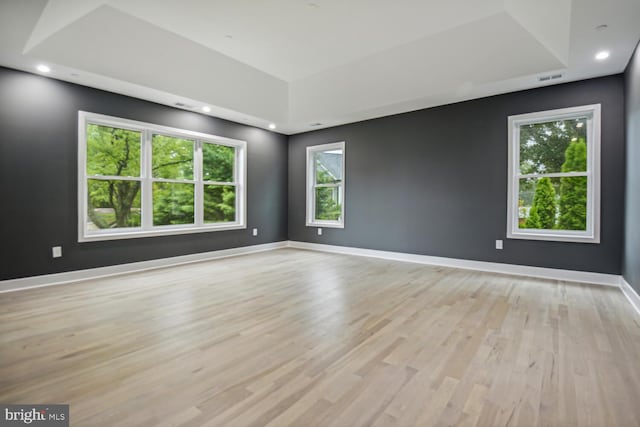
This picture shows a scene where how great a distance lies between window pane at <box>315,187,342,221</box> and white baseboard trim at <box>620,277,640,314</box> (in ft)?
14.1

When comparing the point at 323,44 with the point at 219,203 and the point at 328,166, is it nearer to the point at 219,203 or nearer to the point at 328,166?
the point at 328,166

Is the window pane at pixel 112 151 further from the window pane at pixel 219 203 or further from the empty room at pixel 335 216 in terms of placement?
the window pane at pixel 219 203

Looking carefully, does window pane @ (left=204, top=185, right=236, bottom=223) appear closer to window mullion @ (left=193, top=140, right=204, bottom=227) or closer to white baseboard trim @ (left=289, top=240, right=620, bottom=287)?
window mullion @ (left=193, top=140, right=204, bottom=227)

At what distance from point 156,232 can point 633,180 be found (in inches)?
241

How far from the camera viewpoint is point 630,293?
10.8ft

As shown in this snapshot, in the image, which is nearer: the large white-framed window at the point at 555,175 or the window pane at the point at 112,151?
the large white-framed window at the point at 555,175

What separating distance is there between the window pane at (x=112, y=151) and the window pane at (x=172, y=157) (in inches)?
10.8

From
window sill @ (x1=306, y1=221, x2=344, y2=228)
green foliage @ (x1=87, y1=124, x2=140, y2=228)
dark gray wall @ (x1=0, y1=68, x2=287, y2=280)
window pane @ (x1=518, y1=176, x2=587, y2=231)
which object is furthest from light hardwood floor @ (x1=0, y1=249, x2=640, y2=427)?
window sill @ (x1=306, y1=221, x2=344, y2=228)

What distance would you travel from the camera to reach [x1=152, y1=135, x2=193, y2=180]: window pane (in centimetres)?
493

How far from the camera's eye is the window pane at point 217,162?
5.64 m

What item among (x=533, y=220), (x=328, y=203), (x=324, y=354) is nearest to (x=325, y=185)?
(x=328, y=203)

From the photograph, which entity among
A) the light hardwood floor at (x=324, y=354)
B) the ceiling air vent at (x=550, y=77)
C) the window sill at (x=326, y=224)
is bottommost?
the light hardwood floor at (x=324, y=354)

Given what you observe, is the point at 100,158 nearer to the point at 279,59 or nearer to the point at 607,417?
the point at 279,59

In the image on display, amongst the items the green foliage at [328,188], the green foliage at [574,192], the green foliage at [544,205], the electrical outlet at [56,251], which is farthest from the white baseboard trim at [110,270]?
the green foliage at [574,192]
